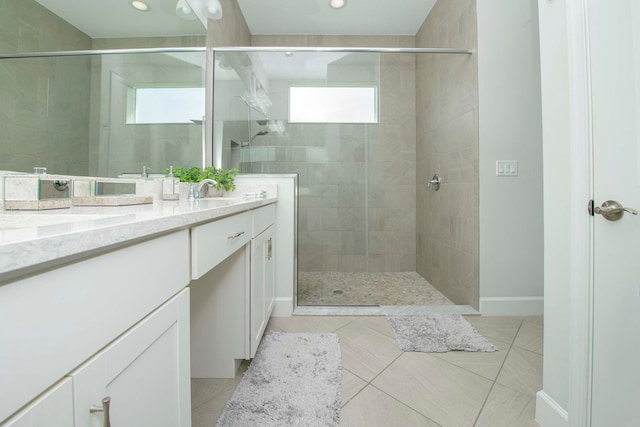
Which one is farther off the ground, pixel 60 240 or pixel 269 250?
pixel 60 240

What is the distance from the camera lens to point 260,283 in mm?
1489

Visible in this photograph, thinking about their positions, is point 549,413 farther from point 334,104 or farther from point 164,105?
point 334,104

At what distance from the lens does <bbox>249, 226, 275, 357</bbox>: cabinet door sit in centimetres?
134

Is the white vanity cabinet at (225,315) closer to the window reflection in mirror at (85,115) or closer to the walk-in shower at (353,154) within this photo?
the window reflection in mirror at (85,115)

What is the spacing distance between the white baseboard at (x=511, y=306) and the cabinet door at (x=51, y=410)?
2226 mm

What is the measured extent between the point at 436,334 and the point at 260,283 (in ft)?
3.64

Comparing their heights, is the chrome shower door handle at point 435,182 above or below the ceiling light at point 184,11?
below

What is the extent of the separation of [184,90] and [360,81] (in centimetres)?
162

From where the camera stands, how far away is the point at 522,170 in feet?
6.52

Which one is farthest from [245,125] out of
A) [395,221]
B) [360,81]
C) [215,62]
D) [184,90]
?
[395,221]

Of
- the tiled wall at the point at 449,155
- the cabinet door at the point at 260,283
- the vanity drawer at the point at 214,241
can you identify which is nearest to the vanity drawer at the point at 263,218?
the cabinet door at the point at 260,283

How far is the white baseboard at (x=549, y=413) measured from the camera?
3.20 feet

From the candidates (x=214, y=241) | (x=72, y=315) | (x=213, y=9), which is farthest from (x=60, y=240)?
(x=213, y=9)

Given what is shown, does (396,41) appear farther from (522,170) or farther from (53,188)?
(53,188)
